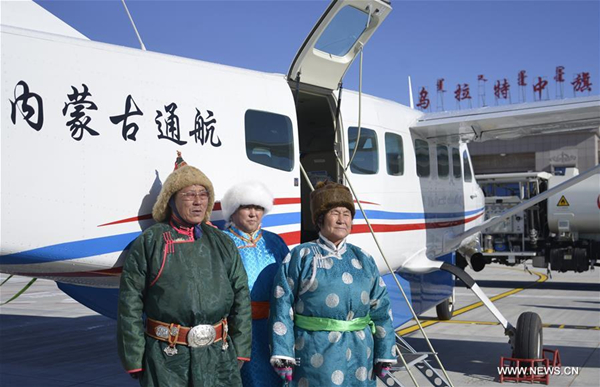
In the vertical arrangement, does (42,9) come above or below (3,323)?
above

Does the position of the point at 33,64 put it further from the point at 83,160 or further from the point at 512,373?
the point at 512,373

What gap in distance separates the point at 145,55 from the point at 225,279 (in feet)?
6.02

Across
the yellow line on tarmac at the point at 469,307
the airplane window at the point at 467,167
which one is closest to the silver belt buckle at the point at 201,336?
the airplane window at the point at 467,167

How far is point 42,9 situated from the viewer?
5047 mm

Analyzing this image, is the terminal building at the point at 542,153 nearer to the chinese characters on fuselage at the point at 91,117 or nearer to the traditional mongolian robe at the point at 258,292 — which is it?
the chinese characters on fuselage at the point at 91,117

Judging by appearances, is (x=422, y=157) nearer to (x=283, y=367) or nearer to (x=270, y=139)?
(x=270, y=139)

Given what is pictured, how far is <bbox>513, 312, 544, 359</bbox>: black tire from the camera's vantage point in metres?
7.24

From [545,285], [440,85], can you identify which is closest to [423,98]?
[440,85]

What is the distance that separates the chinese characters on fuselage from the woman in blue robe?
1.20m

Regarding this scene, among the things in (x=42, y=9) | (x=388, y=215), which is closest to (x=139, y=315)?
(x=42, y=9)

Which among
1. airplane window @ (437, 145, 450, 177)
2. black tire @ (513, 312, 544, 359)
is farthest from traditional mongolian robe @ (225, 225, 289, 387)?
airplane window @ (437, 145, 450, 177)

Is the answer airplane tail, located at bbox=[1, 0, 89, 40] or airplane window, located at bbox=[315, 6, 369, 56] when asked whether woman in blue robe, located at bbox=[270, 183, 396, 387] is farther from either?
airplane tail, located at bbox=[1, 0, 89, 40]

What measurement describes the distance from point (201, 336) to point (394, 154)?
4207 millimetres

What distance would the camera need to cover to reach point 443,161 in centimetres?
839
